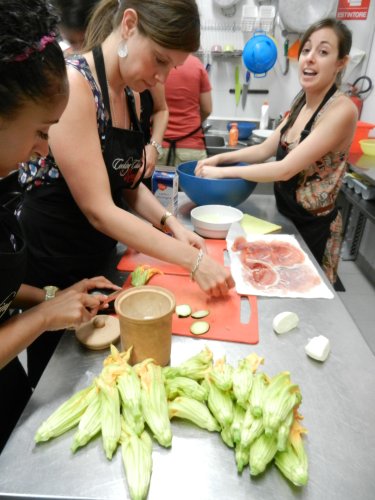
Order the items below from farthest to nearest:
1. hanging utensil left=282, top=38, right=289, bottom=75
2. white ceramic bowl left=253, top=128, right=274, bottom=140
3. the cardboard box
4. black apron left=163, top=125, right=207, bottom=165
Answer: hanging utensil left=282, top=38, right=289, bottom=75 → white ceramic bowl left=253, top=128, right=274, bottom=140 → black apron left=163, top=125, right=207, bottom=165 → the cardboard box

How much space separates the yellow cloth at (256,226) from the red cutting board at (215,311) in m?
0.56

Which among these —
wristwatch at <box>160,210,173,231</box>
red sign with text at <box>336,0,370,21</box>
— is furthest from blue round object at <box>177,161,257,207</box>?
red sign with text at <box>336,0,370,21</box>

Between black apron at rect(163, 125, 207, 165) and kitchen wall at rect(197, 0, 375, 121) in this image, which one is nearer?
black apron at rect(163, 125, 207, 165)

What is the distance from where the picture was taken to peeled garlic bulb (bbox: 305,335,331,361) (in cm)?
102

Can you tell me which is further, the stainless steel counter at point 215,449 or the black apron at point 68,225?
the black apron at point 68,225

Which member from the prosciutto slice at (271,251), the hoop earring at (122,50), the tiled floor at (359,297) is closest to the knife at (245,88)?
the tiled floor at (359,297)

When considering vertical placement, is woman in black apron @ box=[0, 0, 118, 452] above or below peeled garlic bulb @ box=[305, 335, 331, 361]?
above

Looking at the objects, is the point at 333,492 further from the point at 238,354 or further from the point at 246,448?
the point at 238,354

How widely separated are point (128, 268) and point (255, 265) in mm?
502

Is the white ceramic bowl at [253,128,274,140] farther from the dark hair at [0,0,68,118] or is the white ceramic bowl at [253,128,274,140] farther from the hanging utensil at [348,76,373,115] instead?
the dark hair at [0,0,68,118]

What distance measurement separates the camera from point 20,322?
919 millimetres

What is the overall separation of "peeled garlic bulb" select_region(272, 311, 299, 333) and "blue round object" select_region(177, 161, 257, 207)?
3.01 feet

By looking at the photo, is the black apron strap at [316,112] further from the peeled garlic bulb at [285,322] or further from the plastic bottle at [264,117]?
the plastic bottle at [264,117]

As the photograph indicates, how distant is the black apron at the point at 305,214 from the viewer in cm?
198
